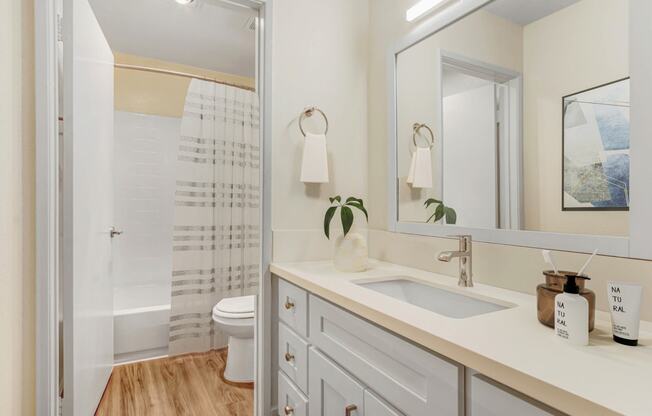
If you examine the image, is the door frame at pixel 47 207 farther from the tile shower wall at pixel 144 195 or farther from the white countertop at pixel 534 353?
the tile shower wall at pixel 144 195

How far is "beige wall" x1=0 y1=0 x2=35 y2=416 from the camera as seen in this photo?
1.13m

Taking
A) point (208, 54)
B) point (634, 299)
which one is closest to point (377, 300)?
point (634, 299)

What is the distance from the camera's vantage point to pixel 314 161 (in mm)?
1581

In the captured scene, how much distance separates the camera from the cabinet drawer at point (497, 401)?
54 centimetres

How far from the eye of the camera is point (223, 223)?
2203mm

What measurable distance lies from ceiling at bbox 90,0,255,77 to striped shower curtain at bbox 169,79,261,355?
49cm

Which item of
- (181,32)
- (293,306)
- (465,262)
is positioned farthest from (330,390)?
(181,32)

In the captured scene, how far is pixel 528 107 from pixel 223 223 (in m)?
1.77

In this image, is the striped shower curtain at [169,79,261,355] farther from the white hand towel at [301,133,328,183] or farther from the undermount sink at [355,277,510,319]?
the undermount sink at [355,277,510,319]

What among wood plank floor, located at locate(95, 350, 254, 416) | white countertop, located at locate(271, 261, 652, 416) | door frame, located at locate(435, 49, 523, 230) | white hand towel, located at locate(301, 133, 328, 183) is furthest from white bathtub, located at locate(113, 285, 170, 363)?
door frame, located at locate(435, 49, 523, 230)

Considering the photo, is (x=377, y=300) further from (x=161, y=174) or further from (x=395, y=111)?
(x=161, y=174)

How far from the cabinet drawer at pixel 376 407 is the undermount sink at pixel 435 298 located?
1.38 ft

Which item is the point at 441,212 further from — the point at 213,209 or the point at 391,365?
the point at 213,209

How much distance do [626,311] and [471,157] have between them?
716 millimetres
